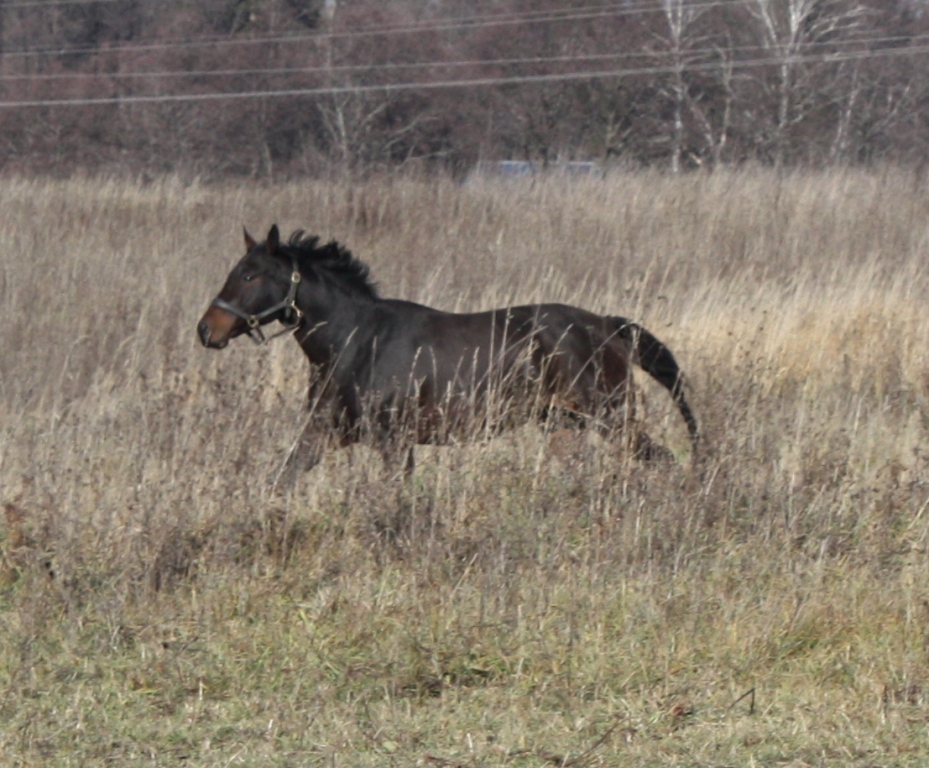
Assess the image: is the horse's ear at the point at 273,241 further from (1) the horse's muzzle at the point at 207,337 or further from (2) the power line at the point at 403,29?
(2) the power line at the point at 403,29

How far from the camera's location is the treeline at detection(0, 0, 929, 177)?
30094mm

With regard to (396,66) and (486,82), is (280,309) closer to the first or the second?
(486,82)

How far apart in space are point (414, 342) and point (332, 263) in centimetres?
63

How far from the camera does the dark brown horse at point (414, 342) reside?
6496 mm

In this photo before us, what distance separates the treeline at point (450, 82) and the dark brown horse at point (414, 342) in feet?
73.6

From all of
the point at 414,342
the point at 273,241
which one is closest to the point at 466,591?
the point at 414,342

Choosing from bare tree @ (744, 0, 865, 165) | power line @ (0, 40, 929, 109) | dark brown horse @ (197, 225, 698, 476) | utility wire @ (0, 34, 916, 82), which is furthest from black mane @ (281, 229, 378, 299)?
utility wire @ (0, 34, 916, 82)

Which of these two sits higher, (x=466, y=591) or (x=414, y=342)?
(x=414, y=342)

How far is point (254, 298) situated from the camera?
22.2 ft

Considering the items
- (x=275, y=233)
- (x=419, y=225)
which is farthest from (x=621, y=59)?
(x=275, y=233)

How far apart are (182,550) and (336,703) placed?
44.7 inches

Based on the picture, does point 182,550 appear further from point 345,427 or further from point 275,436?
point 345,427

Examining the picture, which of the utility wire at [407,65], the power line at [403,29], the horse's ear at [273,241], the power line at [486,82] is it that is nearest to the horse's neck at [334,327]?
the horse's ear at [273,241]

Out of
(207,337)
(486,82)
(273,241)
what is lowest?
(207,337)
